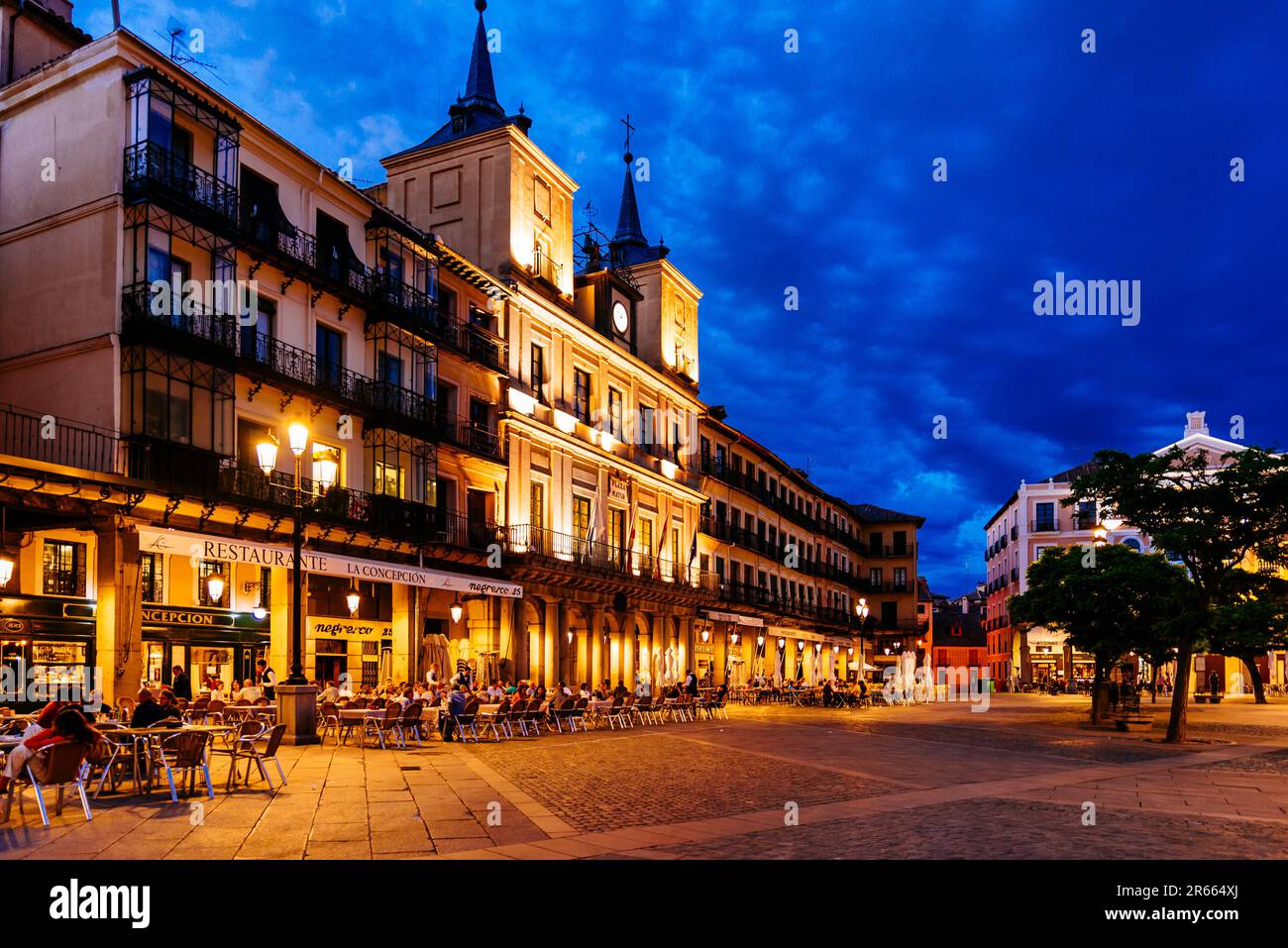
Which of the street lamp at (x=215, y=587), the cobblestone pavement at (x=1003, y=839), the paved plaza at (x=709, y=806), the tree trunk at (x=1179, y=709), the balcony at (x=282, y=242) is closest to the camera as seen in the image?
the cobblestone pavement at (x=1003, y=839)

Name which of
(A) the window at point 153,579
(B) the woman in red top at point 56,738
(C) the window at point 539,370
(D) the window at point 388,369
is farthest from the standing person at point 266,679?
(C) the window at point 539,370

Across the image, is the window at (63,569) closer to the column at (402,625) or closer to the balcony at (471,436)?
the column at (402,625)

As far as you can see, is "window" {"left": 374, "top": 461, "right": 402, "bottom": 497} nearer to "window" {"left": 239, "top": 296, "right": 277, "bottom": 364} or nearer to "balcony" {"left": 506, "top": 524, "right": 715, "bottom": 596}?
"window" {"left": 239, "top": 296, "right": 277, "bottom": 364}

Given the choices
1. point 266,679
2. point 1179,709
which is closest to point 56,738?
point 266,679

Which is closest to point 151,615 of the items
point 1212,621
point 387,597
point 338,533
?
point 338,533

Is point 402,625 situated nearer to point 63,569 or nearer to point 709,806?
point 63,569

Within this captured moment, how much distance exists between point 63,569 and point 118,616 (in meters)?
2.01

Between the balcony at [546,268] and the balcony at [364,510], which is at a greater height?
the balcony at [546,268]

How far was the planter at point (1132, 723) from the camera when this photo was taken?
90.4 feet

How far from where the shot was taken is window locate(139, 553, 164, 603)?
22344mm

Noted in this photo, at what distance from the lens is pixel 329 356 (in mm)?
27266

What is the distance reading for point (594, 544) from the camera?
39.1 m
